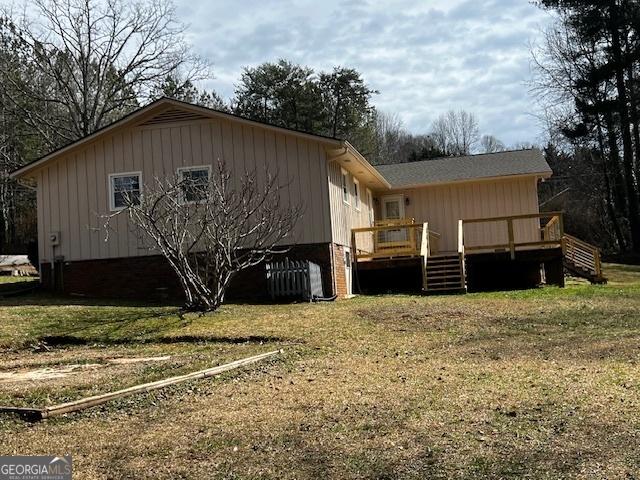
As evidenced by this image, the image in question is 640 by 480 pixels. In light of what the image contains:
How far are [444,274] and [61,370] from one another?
11.4 metres

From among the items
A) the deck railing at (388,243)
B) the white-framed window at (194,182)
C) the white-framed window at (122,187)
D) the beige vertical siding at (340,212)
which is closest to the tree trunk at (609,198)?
the deck railing at (388,243)

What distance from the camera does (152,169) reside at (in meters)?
16.5

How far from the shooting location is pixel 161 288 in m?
16.3

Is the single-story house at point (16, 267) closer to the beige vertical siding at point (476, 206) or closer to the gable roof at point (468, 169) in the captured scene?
the gable roof at point (468, 169)

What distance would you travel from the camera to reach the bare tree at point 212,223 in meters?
12.8

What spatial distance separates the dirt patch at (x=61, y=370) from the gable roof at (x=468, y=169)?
15431 millimetres

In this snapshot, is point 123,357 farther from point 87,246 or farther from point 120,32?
point 120,32

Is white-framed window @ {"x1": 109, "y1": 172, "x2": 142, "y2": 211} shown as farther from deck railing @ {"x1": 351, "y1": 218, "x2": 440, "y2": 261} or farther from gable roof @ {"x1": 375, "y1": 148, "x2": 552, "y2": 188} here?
gable roof @ {"x1": 375, "y1": 148, "x2": 552, "y2": 188}

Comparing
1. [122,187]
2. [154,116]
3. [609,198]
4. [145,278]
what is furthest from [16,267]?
[609,198]

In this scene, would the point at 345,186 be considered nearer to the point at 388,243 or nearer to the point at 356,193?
the point at 356,193

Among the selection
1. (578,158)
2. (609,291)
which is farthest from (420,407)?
(578,158)

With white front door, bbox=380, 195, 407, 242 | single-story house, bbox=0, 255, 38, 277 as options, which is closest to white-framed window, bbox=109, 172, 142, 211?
single-story house, bbox=0, 255, 38, 277

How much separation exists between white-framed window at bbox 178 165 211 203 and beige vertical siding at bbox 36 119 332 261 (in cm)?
18

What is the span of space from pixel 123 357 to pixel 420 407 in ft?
16.7
